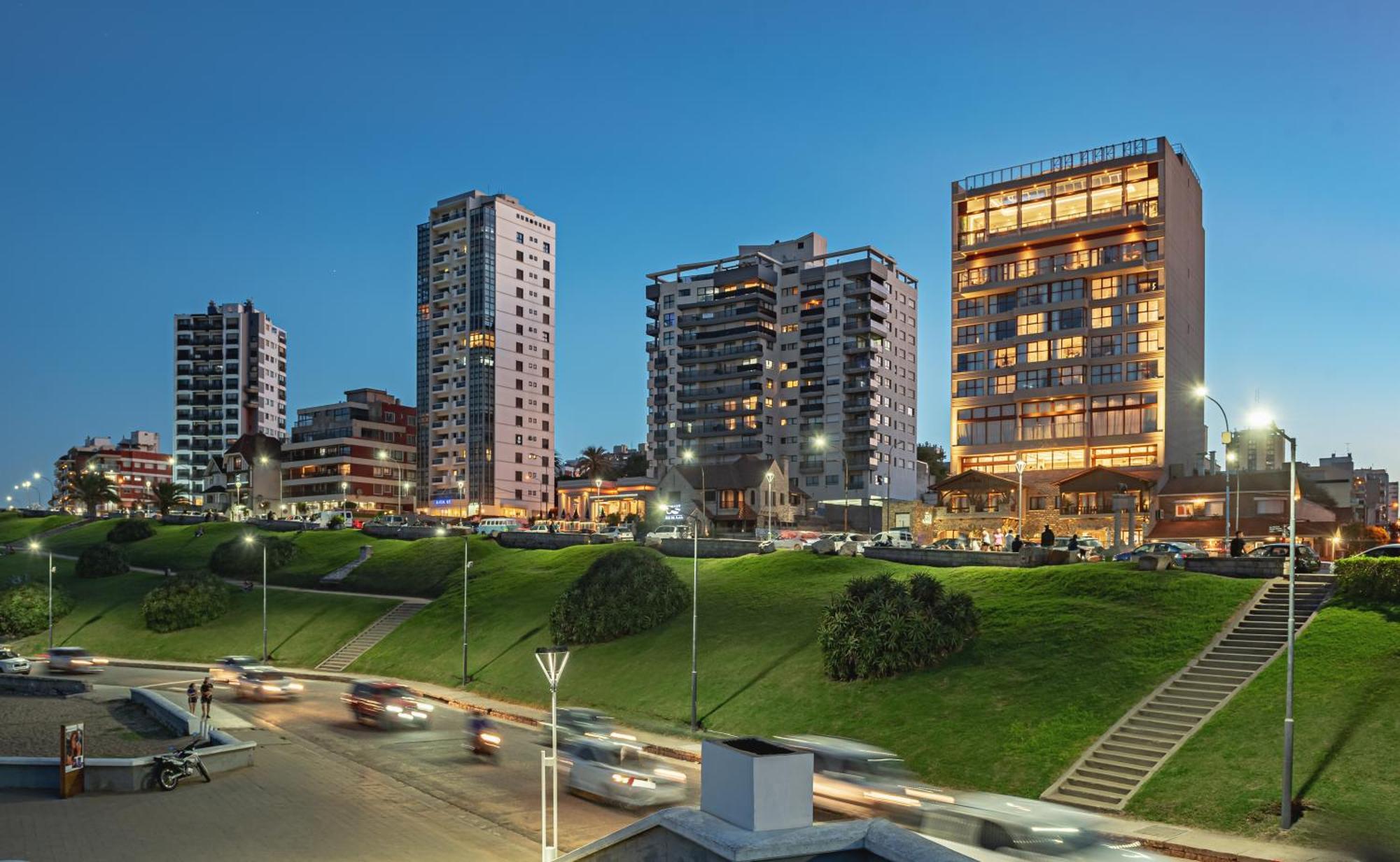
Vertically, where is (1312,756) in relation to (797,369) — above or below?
below

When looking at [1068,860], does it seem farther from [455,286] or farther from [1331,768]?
[455,286]

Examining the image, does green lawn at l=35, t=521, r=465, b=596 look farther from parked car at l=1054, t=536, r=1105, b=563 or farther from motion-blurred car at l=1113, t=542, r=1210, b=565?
motion-blurred car at l=1113, t=542, r=1210, b=565

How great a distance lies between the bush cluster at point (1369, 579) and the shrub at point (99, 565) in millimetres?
93527

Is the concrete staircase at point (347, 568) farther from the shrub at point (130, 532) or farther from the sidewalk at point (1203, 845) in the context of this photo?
the sidewalk at point (1203, 845)

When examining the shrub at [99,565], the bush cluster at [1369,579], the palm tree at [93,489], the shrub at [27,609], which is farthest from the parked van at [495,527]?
the palm tree at [93,489]

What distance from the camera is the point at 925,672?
118ft

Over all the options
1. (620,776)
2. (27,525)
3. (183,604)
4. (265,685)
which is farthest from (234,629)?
(27,525)

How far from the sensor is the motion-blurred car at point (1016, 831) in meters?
17.8

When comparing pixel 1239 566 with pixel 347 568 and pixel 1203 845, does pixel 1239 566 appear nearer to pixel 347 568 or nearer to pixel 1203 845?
pixel 1203 845

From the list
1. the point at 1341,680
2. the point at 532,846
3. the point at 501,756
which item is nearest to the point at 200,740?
the point at 501,756

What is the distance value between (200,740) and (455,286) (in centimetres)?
12019

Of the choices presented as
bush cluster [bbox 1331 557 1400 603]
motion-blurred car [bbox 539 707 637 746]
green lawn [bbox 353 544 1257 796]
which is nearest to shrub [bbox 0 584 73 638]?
green lawn [bbox 353 544 1257 796]

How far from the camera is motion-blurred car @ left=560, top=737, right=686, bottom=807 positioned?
26.3 m

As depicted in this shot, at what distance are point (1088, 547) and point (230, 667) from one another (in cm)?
4845
